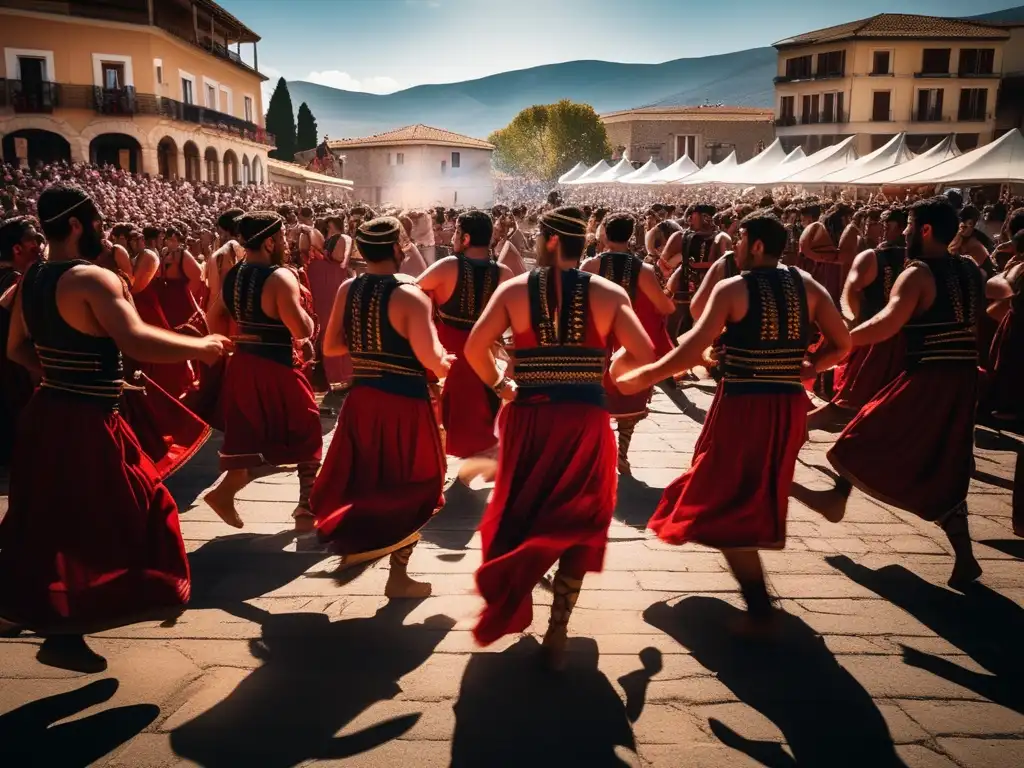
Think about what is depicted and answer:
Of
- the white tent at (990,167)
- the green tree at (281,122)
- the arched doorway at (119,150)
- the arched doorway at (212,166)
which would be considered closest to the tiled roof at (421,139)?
the green tree at (281,122)

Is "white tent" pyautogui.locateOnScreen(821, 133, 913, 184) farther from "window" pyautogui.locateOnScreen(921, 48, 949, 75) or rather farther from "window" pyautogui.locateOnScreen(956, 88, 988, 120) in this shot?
"window" pyautogui.locateOnScreen(921, 48, 949, 75)

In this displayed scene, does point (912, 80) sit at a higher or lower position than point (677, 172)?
higher

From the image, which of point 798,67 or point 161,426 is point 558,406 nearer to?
point 161,426

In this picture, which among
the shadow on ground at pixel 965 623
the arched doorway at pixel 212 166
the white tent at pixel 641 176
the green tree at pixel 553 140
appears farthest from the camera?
the green tree at pixel 553 140

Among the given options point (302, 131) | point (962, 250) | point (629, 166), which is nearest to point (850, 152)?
point (629, 166)

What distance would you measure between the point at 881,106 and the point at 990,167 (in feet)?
127

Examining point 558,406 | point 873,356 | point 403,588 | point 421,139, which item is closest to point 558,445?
point 558,406

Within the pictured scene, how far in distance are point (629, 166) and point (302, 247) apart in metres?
32.5

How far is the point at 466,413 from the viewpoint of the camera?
20.4ft

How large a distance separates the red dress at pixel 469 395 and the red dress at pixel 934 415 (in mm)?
2502

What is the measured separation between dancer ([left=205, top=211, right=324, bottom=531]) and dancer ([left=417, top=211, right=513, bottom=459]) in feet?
3.82

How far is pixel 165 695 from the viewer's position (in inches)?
136

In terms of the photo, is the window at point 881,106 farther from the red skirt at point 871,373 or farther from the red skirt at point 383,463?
the red skirt at point 383,463

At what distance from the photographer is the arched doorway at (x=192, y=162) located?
40.2 meters
